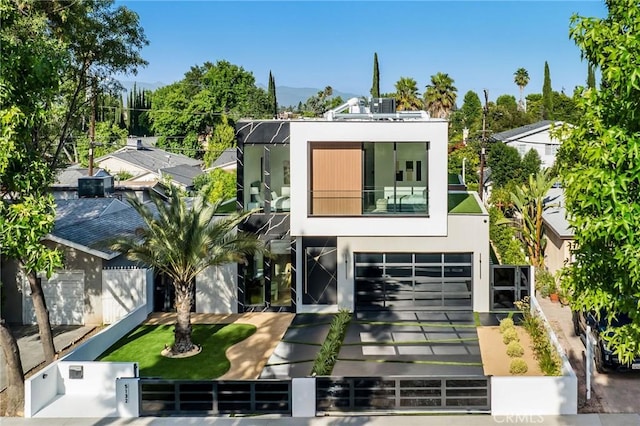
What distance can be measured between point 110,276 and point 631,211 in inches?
707

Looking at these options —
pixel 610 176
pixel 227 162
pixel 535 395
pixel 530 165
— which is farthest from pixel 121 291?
pixel 227 162

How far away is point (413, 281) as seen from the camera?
75.9 feet

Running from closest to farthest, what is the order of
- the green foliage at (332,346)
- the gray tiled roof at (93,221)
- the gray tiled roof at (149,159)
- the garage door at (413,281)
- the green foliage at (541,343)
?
the green foliage at (541,343) < the green foliage at (332,346) < the gray tiled roof at (93,221) < the garage door at (413,281) < the gray tiled roof at (149,159)

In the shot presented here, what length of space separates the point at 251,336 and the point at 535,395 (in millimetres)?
9603

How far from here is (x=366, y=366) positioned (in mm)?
17266

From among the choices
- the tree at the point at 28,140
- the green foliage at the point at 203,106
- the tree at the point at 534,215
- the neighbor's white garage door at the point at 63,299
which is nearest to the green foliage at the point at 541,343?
the tree at the point at 534,215

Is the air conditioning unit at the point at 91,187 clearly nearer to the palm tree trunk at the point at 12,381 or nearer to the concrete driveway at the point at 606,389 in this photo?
the palm tree trunk at the point at 12,381

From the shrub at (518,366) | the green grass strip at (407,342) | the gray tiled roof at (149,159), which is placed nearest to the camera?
the shrub at (518,366)

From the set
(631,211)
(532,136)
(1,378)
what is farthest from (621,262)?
(532,136)

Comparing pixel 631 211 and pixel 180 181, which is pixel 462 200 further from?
pixel 180 181

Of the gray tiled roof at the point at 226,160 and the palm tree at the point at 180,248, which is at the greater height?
the gray tiled roof at the point at 226,160

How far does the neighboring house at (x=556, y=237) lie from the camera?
2356cm

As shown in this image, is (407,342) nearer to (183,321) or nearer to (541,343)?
(541,343)

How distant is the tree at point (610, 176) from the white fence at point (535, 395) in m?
4.64
